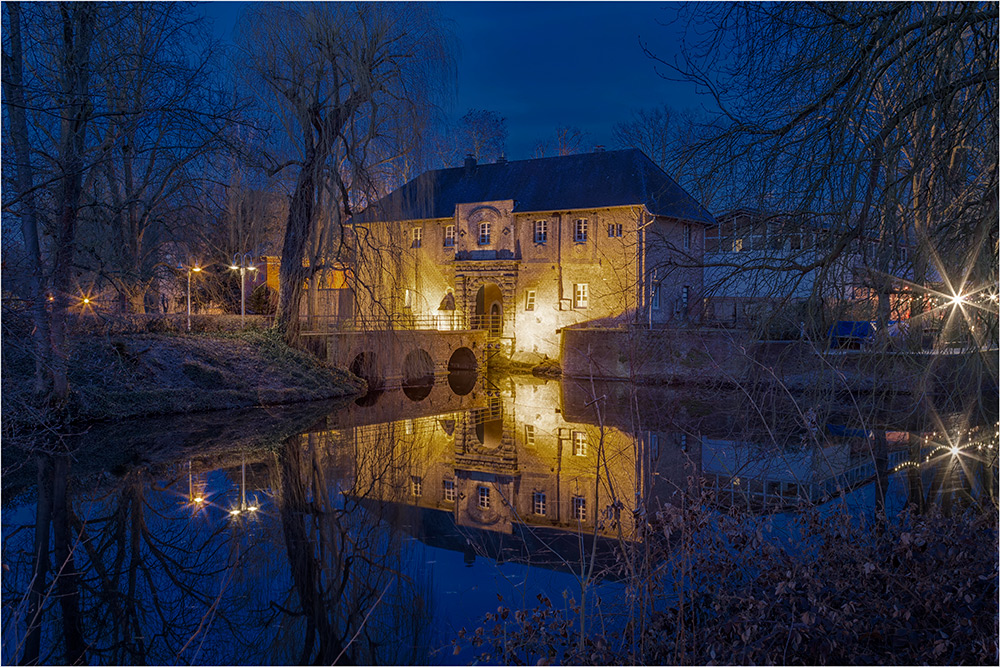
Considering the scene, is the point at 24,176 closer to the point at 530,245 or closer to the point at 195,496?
the point at 195,496

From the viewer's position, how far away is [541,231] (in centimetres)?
2719

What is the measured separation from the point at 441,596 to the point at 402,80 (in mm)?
11810

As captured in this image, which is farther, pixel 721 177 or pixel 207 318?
pixel 207 318

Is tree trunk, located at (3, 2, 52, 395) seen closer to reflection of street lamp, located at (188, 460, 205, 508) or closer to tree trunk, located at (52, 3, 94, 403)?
tree trunk, located at (52, 3, 94, 403)

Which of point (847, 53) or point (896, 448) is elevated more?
point (847, 53)

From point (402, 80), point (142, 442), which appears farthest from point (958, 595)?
point (402, 80)

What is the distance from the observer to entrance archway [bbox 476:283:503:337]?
2798 centimetres

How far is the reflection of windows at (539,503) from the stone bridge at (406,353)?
668cm

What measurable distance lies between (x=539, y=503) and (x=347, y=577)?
11.6 ft

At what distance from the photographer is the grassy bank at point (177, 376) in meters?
13.8

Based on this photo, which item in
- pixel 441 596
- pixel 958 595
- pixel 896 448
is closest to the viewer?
pixel 958 595

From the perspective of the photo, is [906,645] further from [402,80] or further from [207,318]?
[207,318]

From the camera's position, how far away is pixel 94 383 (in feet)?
48.0

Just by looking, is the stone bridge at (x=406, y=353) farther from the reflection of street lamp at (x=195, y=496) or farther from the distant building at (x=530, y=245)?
the reflection of street lamp at (x=195, y=496)
